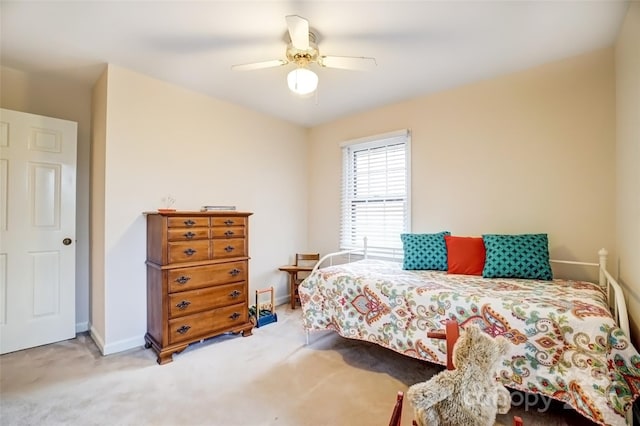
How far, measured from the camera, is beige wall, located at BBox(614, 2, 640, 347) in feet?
5.50

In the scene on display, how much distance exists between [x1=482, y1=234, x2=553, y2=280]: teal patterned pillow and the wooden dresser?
86.7 inches

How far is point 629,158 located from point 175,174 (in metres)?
3.59

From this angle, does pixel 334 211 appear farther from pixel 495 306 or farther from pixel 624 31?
pixel 624 31

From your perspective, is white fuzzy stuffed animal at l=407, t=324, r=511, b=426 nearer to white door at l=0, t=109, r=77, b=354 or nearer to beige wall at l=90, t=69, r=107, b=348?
beige wall at l=90, t=69, r=107, b=348

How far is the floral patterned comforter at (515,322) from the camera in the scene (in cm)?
137

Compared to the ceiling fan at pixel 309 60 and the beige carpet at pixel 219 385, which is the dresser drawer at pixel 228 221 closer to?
the beige carpet at pixel 219 385

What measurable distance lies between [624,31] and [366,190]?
2.44 m

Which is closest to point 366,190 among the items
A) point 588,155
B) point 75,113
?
point 588,155

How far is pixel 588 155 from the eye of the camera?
2311 millimetres

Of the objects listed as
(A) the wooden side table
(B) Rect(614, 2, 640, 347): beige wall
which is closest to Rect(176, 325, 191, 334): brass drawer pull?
(A) the wooden side table

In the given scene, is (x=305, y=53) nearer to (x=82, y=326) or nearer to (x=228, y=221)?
(x=228, y=221)

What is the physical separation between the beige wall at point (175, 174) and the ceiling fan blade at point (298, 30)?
1.67m

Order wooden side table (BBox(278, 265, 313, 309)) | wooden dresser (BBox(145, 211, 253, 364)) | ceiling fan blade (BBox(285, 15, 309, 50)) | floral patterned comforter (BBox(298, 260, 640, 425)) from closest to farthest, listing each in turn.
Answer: floral patterned comforter (BBox(298, 260, 640, 425)), ceiling fan blade (BBox(285, 15, 309, 50)), wooden dresser (BBox(145, 211, 253, 364)), wooden side table (BBox(278, 265, 313, 309))

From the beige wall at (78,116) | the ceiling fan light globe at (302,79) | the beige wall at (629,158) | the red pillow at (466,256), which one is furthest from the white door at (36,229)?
the beige wall at (629,158)
